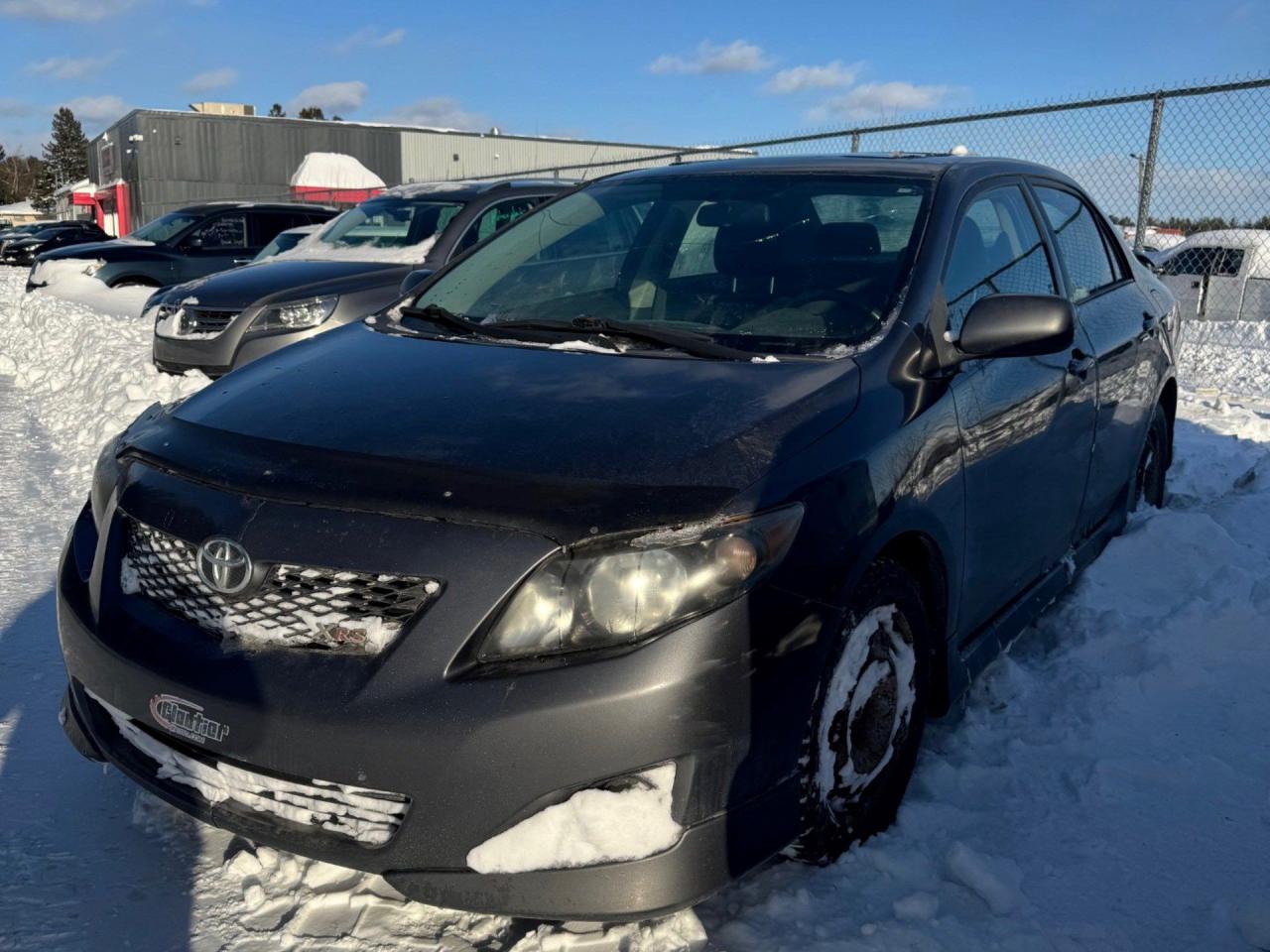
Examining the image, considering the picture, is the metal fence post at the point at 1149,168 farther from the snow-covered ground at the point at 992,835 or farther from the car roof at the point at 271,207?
the car roof at the point at 271,207

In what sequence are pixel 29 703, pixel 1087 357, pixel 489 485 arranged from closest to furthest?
pixel 489 485 → pixel 29 703 → pixel 1087 357

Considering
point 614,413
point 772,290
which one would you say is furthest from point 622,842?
point 772,290

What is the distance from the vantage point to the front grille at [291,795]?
204cm

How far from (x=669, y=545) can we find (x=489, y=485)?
0.37m

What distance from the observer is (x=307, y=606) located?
6.89 feet

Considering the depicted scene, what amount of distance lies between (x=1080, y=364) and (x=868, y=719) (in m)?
1.72

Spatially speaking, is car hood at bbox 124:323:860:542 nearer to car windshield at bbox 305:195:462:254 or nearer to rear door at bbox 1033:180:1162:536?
rear door at bbox 1033:180:1162:536

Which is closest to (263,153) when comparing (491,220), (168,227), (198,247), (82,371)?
(168,227)

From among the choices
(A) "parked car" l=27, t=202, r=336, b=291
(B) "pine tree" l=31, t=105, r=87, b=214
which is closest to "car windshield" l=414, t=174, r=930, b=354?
(A) "parked car" l=27, t=202, r=336, b=291

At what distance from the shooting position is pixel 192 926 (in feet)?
7.63

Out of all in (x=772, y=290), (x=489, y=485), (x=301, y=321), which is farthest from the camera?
(x=301, y=321)

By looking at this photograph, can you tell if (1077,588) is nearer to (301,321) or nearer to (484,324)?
(484,324)

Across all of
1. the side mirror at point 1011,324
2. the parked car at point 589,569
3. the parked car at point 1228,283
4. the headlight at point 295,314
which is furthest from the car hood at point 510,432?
the parked car at point 1228,283

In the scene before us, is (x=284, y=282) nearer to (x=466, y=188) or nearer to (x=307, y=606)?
(x=466, y=188)
